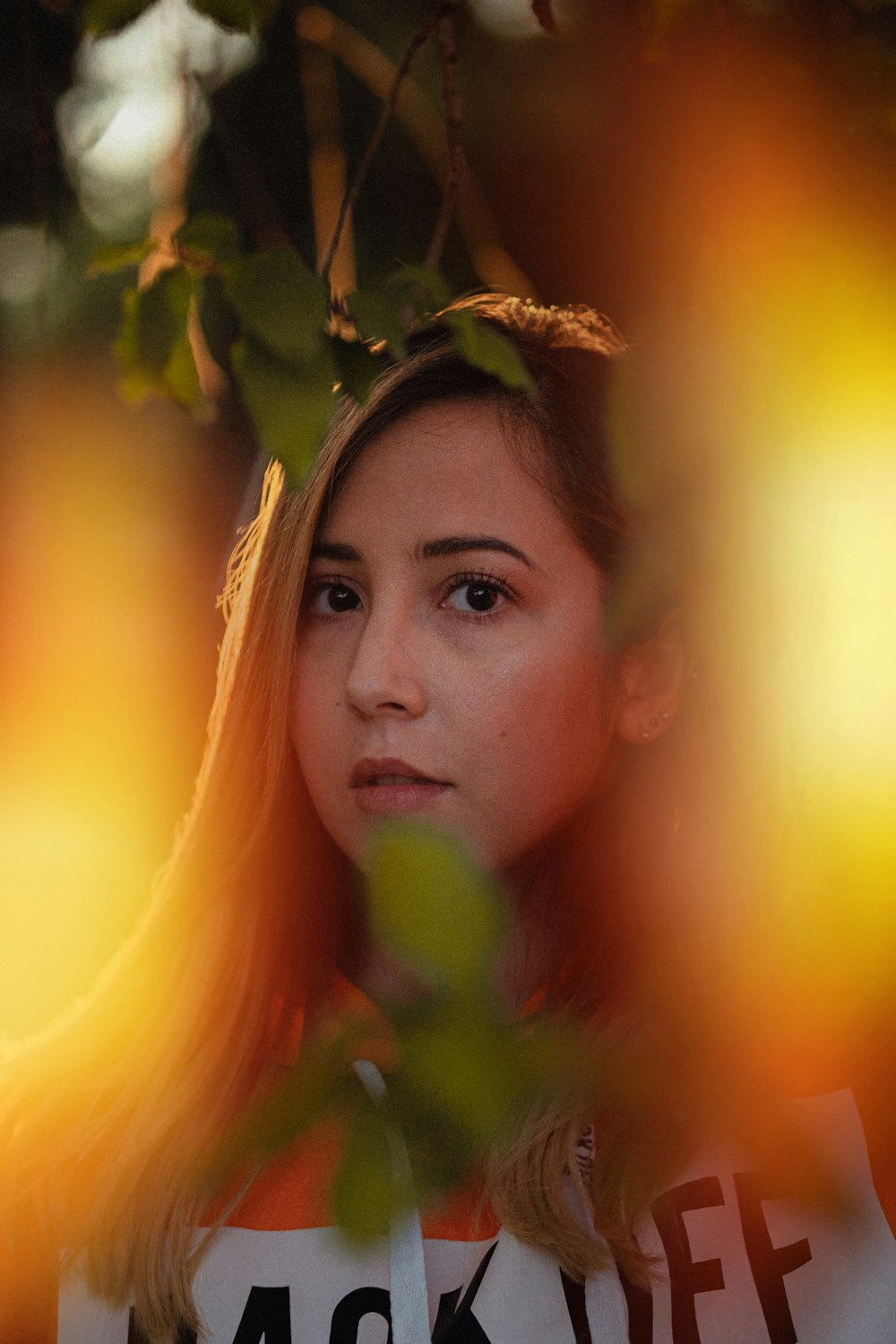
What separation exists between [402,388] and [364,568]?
257 mm

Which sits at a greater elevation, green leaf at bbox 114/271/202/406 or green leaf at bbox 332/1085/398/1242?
green leaf at bbox 114/271/202/406

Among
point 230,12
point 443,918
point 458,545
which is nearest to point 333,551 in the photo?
point 458,545

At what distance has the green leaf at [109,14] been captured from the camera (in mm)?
1030

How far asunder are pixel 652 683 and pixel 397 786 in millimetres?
416

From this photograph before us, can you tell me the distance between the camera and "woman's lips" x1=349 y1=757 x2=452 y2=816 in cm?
153

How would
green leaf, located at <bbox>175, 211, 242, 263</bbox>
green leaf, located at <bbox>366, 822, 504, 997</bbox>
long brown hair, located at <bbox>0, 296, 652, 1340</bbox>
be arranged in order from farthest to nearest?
long brown hair, located at <bbox>0, 296, 652, 1340</bbox>
green leaf, located at <bbox>175, 211, 242, 263</bbox>
green leaf, located at <bbox>366, 822, 504, 997</bbox>

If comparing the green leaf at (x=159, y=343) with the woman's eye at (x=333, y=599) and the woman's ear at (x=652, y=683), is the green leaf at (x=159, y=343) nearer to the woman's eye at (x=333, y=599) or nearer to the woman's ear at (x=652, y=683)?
the woman's eye at (x=333, y=599)

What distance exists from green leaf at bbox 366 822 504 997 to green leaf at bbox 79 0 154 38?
2.29ft

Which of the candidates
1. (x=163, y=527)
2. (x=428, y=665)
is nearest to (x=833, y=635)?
(x=428, y=665)

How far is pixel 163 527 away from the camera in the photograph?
310 centimetres

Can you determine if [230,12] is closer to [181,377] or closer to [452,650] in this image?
[181,377]

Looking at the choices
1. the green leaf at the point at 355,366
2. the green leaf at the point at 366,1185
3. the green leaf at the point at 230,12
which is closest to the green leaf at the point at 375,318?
the green leaf at the point at 355,366

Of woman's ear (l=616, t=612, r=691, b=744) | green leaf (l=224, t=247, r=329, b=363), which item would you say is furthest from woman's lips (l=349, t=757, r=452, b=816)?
green leaf (l=224, t=247, r=329, b=363)

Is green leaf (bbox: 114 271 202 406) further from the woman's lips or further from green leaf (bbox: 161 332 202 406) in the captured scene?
the woman's lips
